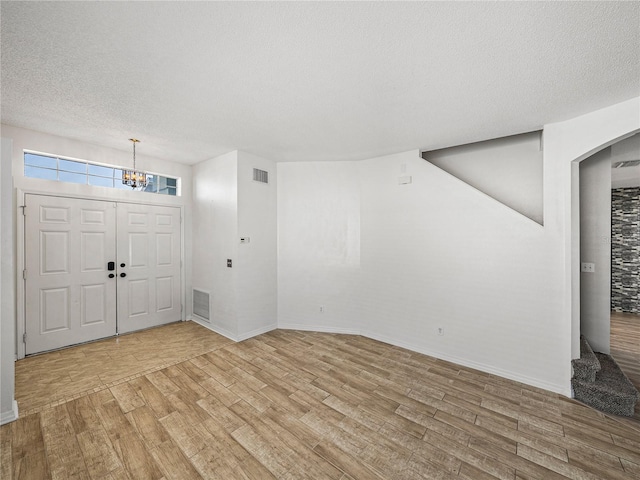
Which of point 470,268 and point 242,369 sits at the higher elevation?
point 470,268

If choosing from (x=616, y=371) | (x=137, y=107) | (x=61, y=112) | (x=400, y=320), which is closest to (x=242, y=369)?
(x=400, y=320)

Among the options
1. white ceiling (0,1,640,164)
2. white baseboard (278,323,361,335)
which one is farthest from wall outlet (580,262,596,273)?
white baseboard (278,323,361,335)

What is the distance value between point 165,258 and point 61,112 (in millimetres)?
2538

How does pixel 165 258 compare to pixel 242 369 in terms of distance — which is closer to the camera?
pixel 242 369

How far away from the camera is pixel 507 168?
3525mm

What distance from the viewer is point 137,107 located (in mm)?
2613

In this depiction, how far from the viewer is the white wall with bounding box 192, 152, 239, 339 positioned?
4074 millimetres

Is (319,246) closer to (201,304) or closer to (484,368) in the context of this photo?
(201,304)

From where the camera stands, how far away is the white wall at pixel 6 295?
2.17m

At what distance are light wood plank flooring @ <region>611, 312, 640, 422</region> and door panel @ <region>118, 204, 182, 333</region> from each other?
20.1 ft

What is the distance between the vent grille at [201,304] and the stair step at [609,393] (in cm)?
498

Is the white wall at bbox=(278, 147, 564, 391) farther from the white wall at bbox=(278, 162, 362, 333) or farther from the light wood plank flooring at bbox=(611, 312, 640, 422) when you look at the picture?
the light wood plank flooring at bbox=(611, 312, 640, 422)

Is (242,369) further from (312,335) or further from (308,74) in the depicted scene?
(308,74)

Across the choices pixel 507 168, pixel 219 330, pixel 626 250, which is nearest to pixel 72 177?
pixel 219 330
